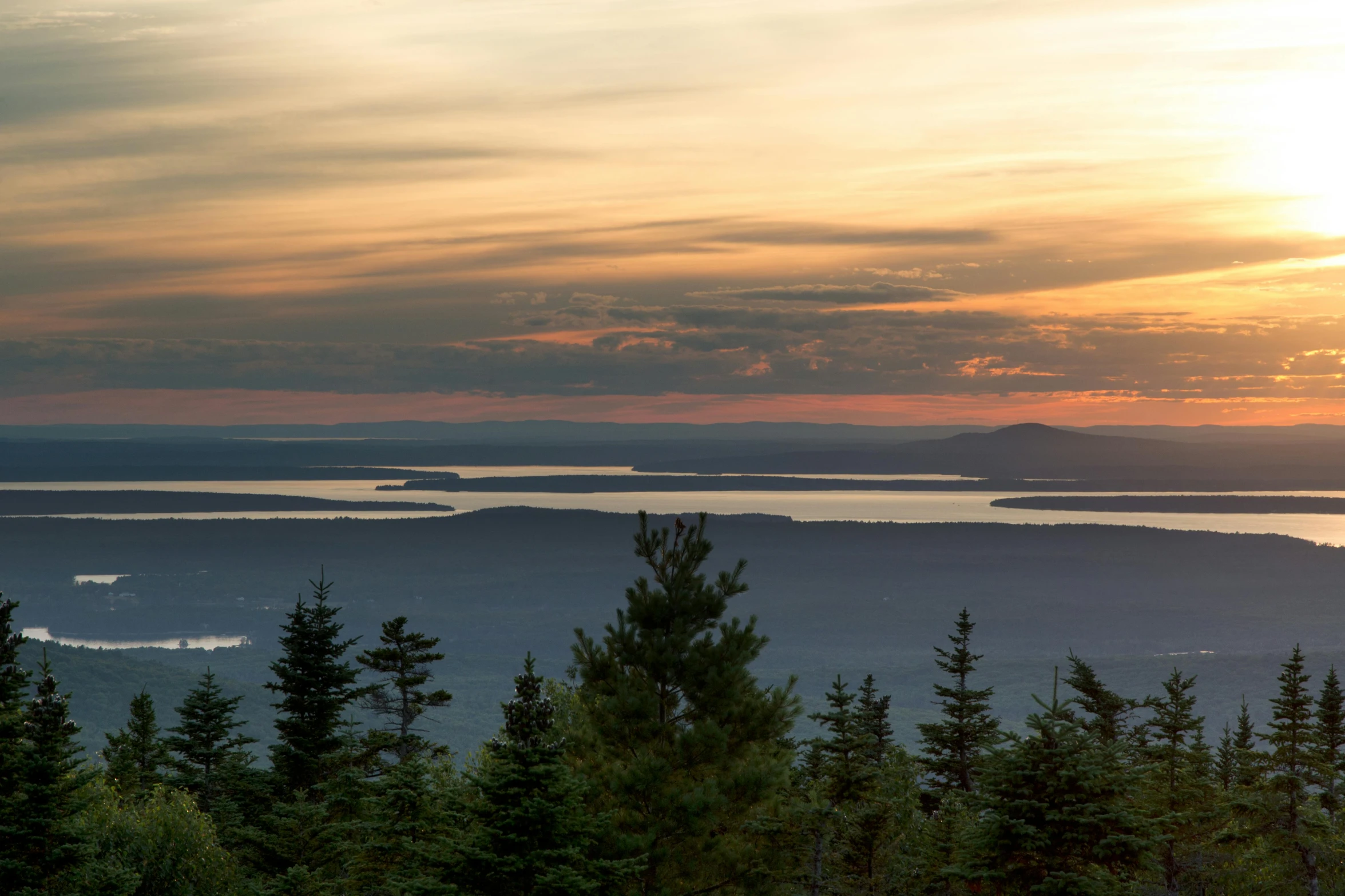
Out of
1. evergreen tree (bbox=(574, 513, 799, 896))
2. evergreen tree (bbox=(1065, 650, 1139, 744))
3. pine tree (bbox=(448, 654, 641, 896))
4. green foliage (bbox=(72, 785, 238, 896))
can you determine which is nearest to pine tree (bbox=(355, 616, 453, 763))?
green foliage (bbox=(72, 785, 238, 896))

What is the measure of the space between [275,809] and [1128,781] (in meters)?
26.5

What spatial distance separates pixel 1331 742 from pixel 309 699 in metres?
38.3

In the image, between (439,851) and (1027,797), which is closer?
(1027,797)

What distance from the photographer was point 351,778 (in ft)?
137

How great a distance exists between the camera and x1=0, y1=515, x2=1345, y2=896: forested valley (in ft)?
78.4

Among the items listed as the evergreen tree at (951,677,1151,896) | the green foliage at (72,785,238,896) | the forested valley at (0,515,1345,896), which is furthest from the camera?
the green foliage at (72,785,238,896)

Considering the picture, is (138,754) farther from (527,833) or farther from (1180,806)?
(1180,806)

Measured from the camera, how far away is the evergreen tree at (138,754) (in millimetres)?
56719

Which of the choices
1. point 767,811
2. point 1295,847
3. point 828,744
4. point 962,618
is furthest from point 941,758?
point 767,811

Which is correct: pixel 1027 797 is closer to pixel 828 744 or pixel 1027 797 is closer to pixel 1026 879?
pixel 1026 879

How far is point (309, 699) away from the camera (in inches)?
1891

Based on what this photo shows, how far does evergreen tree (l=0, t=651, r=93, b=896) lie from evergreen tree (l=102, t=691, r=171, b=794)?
68.5 feet

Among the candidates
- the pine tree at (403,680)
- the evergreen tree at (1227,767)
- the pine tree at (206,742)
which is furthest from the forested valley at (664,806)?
the evergreen tree at (1227,767)

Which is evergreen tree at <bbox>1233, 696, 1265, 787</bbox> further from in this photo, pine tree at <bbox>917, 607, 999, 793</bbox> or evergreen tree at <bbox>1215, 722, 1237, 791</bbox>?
pine tree at <bbox>917, 607, 999, 793</bbox>
